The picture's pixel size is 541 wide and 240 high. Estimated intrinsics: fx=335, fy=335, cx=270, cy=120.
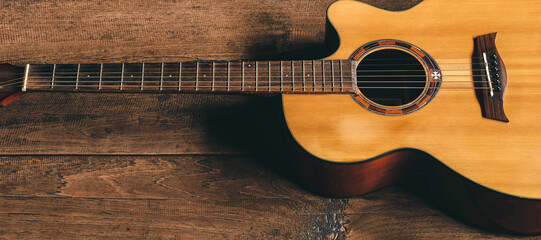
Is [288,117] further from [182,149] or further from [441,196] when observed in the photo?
[441,196]

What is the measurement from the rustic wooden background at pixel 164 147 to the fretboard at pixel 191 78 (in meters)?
0.14

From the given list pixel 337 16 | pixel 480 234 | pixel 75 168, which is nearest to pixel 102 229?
pixel 75 168

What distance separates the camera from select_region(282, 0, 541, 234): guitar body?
79 centimetres

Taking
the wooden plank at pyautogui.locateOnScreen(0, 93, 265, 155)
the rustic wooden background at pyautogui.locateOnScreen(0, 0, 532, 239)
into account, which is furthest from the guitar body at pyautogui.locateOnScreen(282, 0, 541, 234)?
the wooden plank at pyautogui.locateOnScreen(0, 93, 265, 155)

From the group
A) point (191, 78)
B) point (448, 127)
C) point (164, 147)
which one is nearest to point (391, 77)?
point (448, 127)

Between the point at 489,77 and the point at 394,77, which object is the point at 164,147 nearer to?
the point at 394,77

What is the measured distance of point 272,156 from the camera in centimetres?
100

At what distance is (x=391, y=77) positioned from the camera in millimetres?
896

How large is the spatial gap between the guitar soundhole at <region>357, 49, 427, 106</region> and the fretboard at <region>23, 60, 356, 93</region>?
7 cm

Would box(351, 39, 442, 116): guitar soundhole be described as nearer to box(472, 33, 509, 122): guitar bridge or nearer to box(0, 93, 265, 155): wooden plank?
box(472, 33, 509, 122): guitar bridge

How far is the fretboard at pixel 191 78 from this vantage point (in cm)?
83

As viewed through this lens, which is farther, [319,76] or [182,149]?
[182,149]

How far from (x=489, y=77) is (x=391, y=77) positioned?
0.23 meters

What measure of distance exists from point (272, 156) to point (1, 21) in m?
0.99
